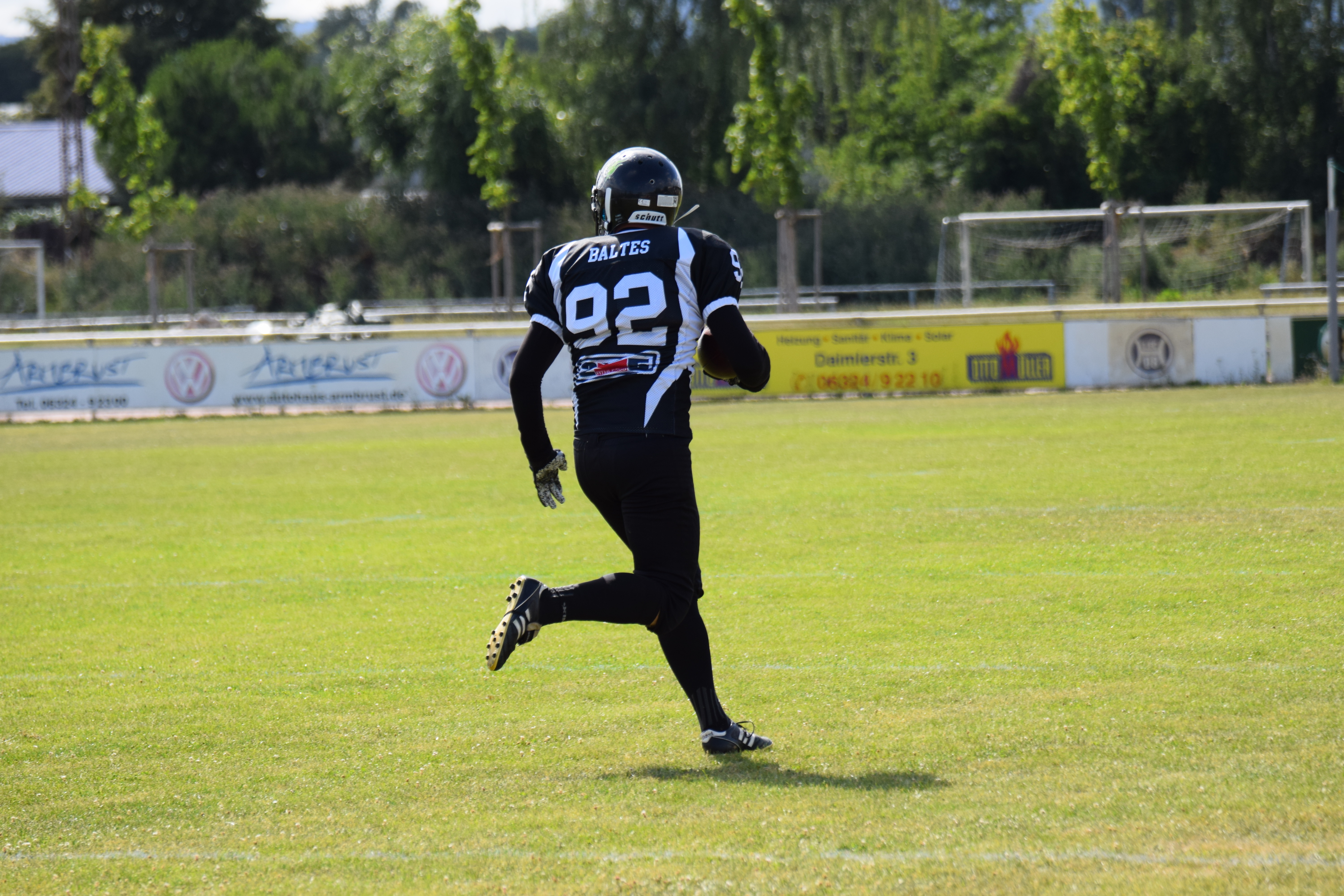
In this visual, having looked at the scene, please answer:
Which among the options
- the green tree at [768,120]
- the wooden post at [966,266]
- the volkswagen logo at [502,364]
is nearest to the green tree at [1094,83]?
the wooden post at [966,266]

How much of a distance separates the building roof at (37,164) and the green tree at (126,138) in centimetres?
2466

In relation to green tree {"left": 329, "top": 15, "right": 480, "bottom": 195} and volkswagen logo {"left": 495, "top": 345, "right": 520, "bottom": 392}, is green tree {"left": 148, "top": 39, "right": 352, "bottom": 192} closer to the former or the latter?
green tree {"left": 329, "top": 15, "right": 480, "bottom": 195}

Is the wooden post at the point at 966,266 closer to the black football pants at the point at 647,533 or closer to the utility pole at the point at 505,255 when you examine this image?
the utility pole at the point at 505,255

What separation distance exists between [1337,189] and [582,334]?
1763 inches

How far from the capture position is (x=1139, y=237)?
30.3 meters

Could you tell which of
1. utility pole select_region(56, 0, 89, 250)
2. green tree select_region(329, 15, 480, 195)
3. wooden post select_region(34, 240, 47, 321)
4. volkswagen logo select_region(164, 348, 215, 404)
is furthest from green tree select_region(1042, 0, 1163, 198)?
wooden post select_region(34, 240, 47, 321)

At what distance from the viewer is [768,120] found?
30.7m

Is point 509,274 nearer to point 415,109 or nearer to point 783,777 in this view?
point 415,109

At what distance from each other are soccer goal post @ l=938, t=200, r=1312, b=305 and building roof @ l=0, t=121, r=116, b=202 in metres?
38.8

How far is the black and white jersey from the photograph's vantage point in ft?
15.3

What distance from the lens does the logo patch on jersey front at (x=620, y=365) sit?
4680 millimetres

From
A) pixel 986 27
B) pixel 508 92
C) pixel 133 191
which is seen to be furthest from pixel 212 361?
pixel 986 27

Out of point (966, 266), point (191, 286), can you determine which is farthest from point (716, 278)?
point (191, 286)

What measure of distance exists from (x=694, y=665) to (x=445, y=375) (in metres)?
19.6
